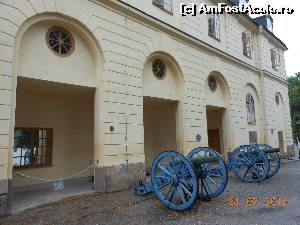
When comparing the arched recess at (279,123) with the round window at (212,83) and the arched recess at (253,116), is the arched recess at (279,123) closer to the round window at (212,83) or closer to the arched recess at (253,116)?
the arched recess at (253,116)

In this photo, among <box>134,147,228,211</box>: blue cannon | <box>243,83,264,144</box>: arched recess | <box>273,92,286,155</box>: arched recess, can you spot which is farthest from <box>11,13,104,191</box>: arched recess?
<box>273,92,286,155</box>: arched recess

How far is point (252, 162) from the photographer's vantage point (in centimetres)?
925

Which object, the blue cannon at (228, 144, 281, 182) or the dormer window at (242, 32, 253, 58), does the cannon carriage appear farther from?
the dormer window at (242, 32, 253, 58)

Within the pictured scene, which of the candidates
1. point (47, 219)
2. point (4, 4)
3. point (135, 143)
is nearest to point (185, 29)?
point (135, 143)

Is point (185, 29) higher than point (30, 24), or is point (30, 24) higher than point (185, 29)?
point (185, 29)

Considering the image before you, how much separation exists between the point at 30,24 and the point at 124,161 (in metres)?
4.71

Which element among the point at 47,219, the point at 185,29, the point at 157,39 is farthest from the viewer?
the point at 185,29

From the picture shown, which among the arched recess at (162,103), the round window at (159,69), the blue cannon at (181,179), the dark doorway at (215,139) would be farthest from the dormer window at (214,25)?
the blue cannon at (181,179)

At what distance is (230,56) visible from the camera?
575 inches

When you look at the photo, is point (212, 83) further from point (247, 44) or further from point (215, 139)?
point (247, 44)

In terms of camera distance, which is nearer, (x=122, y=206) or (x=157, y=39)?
(x=122, y=206)

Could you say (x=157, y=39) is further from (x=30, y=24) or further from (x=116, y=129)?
(x=30, y=24)

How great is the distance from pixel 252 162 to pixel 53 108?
24.1ft
